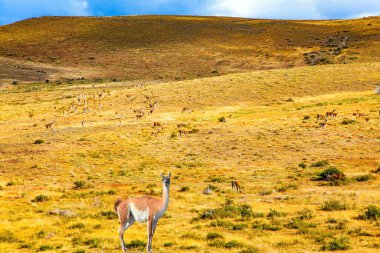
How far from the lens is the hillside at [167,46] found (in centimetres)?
10825

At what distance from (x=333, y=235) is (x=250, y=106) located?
51.5 meters

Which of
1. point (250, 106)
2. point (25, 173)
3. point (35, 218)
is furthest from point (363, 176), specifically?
point (250, 106)

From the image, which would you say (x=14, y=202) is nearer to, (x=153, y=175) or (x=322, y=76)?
(x=153, y=175)

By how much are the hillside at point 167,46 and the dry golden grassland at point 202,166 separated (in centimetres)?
2896

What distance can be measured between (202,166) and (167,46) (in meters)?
99.4

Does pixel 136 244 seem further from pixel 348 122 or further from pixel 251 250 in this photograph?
pixel 348 122

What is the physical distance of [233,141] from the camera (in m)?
44.9

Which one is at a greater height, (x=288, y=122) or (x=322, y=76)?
(x=322, y=76)

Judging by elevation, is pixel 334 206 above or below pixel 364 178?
below

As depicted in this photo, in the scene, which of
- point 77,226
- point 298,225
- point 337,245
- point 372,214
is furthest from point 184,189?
point 337,245

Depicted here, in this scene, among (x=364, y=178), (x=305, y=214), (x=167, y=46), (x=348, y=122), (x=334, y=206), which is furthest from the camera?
(x=167, y=46)

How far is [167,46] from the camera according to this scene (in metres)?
132

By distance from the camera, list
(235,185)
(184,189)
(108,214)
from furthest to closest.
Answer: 1. (184,189)
2. (235,185)
3. (108,214)

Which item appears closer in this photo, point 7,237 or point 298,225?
point 7,237
